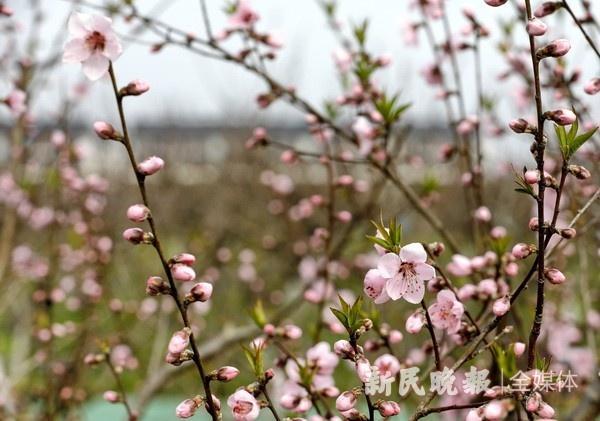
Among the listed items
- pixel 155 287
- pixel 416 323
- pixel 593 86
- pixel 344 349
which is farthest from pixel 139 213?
pixel 593 86

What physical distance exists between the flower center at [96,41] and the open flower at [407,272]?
0.84 meters

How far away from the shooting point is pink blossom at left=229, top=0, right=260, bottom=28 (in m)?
2.78

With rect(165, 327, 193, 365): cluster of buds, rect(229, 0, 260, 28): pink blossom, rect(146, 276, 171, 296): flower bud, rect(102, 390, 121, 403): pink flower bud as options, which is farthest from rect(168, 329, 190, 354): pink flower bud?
rect(229, 0, 260, 28): pink blossom

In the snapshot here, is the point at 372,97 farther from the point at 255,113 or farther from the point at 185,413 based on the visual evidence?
the point at 255,113

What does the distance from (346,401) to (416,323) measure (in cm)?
26

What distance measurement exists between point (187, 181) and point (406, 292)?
16.9 m

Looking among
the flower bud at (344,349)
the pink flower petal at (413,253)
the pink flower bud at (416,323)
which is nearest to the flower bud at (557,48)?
the pink flower petal at (413,253)

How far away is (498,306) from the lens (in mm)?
1444

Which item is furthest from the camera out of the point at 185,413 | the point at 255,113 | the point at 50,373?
the point at 255,113

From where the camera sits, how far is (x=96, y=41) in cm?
158

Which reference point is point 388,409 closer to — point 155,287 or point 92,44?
point 155,287

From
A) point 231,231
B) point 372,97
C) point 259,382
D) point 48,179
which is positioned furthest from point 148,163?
point 231,231

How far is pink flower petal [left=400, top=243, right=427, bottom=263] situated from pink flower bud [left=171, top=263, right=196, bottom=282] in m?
0.47

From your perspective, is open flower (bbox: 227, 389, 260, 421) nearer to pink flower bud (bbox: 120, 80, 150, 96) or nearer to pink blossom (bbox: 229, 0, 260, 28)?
pink flower bud (bbox: 120, 80, 150, 96)
